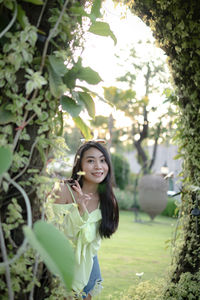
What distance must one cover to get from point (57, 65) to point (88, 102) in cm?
26

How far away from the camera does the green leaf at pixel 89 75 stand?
1349 mm

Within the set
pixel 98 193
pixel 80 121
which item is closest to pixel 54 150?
pixel 80 121

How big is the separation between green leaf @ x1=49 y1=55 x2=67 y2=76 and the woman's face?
50.7 inches

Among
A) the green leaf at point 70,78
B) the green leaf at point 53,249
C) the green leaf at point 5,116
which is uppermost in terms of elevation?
the green leaf at point 70,78

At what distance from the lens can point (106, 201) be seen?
2.52m

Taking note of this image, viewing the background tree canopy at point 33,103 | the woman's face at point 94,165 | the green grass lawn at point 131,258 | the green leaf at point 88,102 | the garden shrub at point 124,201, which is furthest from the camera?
the garden shrub at point 124,201

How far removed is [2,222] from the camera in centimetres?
132

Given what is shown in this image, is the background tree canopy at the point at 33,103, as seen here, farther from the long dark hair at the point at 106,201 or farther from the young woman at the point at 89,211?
the long dark hair at the point at 106,201

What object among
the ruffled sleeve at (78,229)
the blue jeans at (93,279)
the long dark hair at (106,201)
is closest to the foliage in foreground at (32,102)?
the ruffled sleeve at (78,229)

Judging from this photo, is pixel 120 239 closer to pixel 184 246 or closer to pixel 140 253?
pixel 140 253

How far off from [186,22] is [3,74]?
4.74 feet

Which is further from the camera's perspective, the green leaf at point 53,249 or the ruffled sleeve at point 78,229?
the ruffled sleeve at point 78,229

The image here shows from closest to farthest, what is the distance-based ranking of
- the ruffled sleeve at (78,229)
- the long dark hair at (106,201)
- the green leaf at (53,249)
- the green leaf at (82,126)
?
1. the green leaf at (53,249)
2. the green leaf at (82,126)
3. the ruffled sleeve at (78,229)
4. the long dark hair at (106,201)

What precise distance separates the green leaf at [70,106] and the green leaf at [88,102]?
0.09 metres
